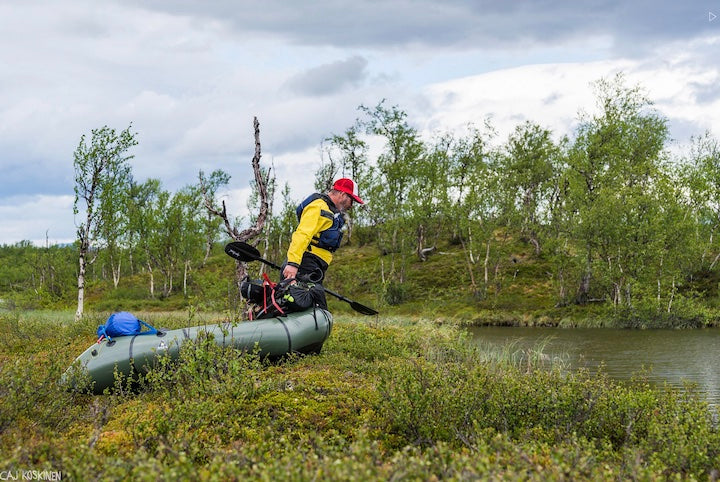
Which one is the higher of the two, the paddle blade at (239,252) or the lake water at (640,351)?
the paddle blade at (239,252)

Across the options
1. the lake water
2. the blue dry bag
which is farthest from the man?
the lake water

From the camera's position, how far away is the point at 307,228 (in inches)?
325

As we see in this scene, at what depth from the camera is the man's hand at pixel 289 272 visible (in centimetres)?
812

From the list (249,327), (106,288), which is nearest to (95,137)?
(249,327)

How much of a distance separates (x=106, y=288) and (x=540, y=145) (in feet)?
130

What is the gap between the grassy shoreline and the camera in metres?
3.46

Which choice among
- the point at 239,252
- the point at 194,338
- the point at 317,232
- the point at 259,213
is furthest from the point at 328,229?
the point at 259,213

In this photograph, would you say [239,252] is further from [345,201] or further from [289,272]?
[345,201]

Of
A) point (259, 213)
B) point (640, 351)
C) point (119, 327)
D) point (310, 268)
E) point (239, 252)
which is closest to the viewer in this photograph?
point (119, 327)

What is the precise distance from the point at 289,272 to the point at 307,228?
2.34ft

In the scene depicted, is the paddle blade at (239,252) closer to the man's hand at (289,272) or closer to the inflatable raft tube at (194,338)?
the man's hand at (289,272)

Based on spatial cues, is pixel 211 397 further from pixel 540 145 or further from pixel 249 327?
pixel 540 145

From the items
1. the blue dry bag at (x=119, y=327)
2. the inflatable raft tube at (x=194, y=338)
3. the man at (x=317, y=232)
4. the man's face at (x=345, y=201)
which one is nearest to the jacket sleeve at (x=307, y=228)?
the man at (x=317, y=232)

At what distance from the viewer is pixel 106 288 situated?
4950 cm
